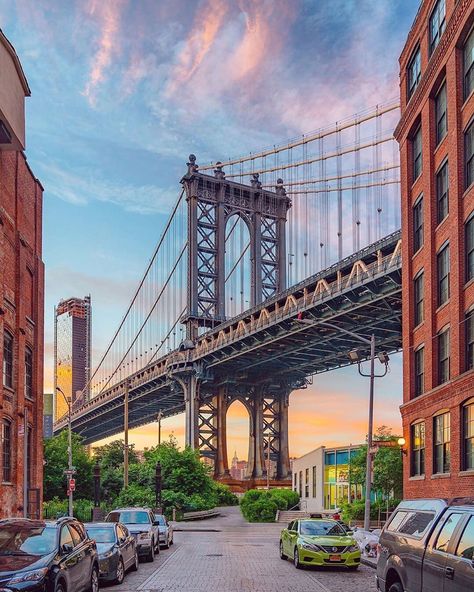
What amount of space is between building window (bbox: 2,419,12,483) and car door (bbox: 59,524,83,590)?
18.3 m

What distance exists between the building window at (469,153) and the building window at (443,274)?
3162 millimetres

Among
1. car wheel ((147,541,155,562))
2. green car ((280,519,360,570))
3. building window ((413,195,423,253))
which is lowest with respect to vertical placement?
car wheel ((147,541,155,562))

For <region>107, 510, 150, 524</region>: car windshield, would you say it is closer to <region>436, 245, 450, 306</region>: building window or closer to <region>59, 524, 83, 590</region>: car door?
<region>59, 524, 83, 590</region>: car door

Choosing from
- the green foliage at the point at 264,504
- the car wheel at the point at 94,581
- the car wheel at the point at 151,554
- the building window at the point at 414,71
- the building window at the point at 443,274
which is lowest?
the green foliage at the point at 264,504

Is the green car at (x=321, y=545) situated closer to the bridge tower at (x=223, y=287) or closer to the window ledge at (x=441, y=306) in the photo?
the window ledge at (x=441, y=306)

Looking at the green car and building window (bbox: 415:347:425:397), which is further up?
building window (bbox: 415:347:425:397)

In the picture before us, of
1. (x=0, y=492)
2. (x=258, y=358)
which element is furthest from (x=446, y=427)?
(x=258, y=358)

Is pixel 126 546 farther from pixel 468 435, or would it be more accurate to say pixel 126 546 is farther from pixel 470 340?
pixel 470 340

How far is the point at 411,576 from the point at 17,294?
85.0ft

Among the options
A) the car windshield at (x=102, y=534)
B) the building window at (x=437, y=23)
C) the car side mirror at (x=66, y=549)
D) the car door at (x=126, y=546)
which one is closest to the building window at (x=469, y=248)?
the building window at (x=437, y=23)

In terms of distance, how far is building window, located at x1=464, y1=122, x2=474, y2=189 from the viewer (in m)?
29.3

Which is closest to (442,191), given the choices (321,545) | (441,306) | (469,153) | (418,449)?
(469,153)

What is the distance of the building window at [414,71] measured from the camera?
123 feet

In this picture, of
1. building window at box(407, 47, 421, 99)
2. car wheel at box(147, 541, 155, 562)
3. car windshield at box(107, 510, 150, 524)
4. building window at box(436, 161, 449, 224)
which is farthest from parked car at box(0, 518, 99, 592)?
building window at box(407, 47, 421, 99)
